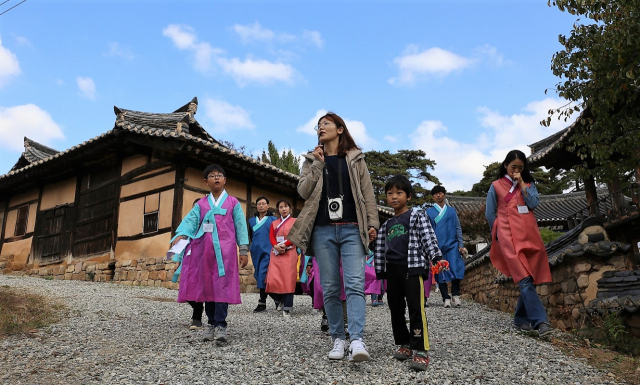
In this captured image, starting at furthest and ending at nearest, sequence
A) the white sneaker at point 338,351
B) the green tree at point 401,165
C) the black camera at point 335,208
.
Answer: the green tree at point 401,165, the black camera at point 335,208, the white sneaker at point 338,351

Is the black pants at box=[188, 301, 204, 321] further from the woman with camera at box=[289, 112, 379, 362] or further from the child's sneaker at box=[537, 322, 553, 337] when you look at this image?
the child's sneaker at box=[537, 322, 553, 337]

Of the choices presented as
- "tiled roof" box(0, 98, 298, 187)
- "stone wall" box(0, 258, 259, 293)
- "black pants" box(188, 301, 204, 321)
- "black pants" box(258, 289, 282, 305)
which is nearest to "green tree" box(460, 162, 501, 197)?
"tiled roof" box(0, 98, 298, 187)

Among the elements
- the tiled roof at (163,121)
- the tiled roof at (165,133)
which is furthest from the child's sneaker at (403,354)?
the tiled roof at (163,121)

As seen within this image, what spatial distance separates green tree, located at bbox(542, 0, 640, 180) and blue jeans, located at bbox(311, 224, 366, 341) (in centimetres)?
356

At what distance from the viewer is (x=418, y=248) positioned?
11.5 feet

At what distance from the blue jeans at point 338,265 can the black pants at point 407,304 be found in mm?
301

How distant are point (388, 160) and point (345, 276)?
94.2 ft

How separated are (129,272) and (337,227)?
9.99m

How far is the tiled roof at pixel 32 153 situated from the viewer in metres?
16.8

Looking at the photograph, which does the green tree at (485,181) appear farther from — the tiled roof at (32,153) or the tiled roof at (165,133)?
the tiled roof at (32,153)

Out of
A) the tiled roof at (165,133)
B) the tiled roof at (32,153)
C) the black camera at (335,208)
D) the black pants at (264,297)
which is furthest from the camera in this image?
the tiled roof at (32,153)

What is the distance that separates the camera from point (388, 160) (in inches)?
1247

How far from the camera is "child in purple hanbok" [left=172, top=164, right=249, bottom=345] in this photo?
4297 millimetres

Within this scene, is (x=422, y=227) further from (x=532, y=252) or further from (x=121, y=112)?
(x=121, y=112)
